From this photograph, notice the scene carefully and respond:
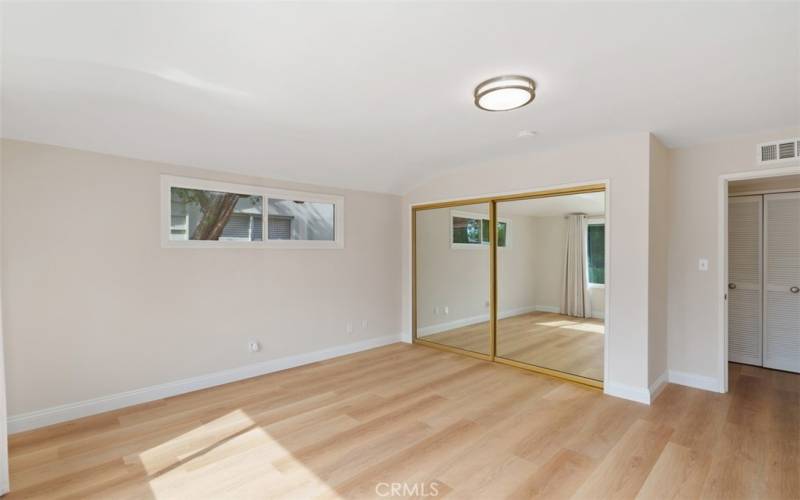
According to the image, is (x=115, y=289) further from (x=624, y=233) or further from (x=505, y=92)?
(x=624, y=233)

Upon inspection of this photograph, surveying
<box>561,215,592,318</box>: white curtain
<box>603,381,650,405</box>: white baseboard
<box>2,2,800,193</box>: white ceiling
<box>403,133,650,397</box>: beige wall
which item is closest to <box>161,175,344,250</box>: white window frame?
<box>2,2,800,193</box>: white ceiling

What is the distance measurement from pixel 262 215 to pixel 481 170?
2710 mm

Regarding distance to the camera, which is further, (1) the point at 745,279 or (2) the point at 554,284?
(2) the point at 554,284

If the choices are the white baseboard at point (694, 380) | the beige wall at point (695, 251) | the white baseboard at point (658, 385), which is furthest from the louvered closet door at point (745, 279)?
the white baseboard at point (658, 385)

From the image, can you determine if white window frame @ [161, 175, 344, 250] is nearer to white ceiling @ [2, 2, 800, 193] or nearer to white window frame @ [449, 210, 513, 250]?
white ceiling @ [2, 2, 800, 193]

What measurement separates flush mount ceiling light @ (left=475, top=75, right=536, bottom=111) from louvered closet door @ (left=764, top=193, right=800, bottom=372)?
11.8 ft

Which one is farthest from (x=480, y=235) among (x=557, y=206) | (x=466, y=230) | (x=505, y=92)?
(x=505, y=92)

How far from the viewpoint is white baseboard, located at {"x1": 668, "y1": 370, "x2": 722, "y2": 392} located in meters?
3.55

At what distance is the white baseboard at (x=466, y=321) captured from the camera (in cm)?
491

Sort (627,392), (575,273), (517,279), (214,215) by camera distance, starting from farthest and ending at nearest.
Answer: (517,279) → (575,273) → (214,215) → (627,392)

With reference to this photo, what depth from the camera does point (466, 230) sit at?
5.10 metres

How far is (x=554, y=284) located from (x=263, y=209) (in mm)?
3719

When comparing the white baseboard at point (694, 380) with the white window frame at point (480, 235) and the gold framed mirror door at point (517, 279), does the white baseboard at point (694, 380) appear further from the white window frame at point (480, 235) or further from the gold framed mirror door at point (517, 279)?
the white window frame at point (480, 235)

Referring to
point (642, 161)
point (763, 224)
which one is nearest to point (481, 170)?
point (642, 161)
